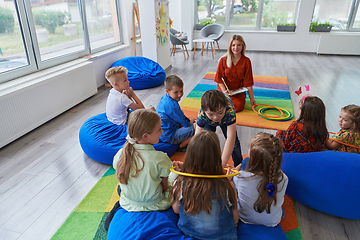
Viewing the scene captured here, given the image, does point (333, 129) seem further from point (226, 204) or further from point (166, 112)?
point (226, 204)

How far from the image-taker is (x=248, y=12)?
26.3ft

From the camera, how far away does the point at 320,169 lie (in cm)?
172

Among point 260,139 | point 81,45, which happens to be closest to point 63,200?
point 260,139

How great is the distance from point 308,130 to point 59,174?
84.2 inches

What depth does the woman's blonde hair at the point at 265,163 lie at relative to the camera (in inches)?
49.7

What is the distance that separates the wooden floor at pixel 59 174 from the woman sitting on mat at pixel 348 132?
0.54 meters

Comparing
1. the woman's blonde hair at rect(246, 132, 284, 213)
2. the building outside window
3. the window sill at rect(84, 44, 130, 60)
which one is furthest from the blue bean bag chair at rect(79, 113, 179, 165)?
the building outside window

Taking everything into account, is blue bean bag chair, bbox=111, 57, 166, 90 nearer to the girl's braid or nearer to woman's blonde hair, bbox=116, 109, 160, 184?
woman's blonde hair, bbox=116, 109, 160, 184

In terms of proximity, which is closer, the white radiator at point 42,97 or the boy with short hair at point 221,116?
the boy with short hair at point 221,116

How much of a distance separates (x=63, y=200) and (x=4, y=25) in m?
2.36

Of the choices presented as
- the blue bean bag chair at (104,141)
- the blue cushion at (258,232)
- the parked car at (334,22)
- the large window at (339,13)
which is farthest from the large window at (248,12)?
the blue cushion at (258,232)

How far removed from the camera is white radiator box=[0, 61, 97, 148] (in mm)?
2682

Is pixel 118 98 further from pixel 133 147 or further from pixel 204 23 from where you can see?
pixel 204 23

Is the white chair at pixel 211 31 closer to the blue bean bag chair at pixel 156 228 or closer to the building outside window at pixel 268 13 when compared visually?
the building outside window at pixel 268 13
